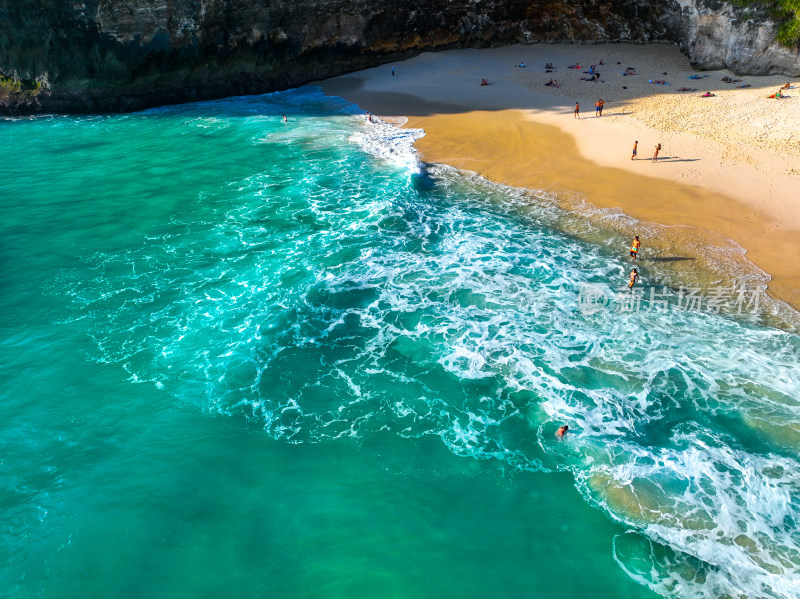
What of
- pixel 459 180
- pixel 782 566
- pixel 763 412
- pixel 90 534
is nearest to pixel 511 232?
pixel 459 180

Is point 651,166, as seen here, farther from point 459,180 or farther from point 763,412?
point 763,412

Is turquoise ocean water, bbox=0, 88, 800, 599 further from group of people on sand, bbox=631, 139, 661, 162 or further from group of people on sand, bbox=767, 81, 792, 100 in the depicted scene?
group of people on sand, bbox=767, 81, 792, 100

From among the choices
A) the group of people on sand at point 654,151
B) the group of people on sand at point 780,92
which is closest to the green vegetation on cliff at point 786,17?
the group of people on sand at point 780,92

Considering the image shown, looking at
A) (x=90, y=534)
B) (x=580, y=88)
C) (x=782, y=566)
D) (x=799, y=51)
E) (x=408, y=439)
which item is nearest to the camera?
(x=782, y=566)

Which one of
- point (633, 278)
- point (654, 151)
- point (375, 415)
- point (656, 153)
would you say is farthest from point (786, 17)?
point (375, 415)

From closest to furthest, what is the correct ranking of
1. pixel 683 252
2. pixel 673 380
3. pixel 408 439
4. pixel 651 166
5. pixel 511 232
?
pixel 408 439, pixel 673 380, pixel 683 252, pixel 511 232, pixel 651 166

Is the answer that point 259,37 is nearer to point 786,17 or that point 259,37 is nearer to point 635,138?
point 635,138

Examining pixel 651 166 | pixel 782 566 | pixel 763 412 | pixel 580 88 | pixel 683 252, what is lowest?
pixel 782 566

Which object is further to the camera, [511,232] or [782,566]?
[511,232]
